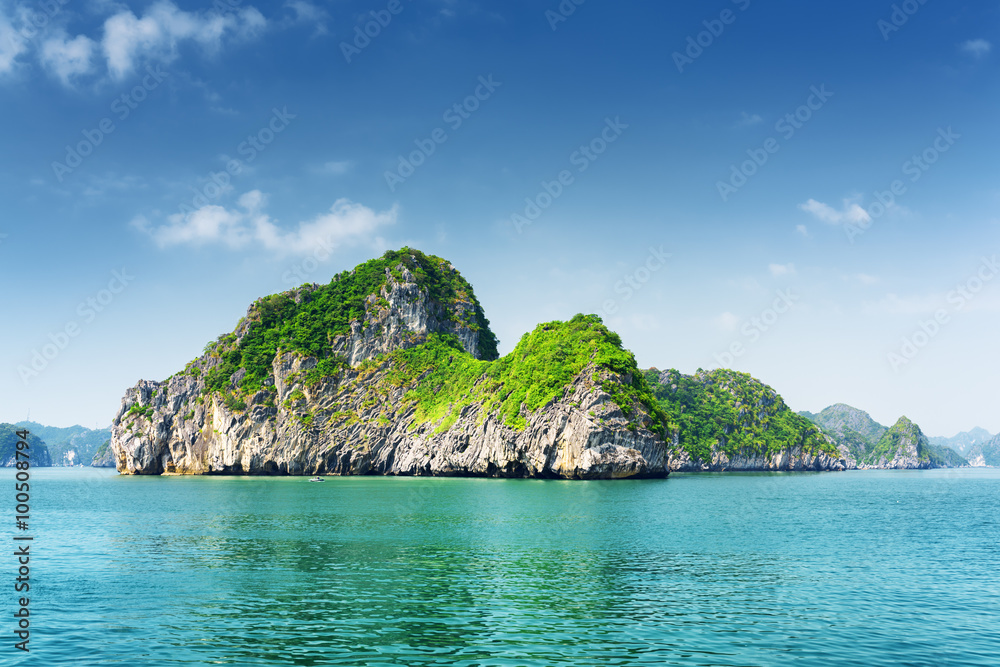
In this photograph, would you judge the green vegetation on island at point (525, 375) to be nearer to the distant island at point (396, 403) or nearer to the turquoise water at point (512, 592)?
the distant island at point (396, 403)

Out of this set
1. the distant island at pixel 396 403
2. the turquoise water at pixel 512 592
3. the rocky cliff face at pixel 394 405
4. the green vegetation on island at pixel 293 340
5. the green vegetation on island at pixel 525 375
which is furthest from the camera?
the green vegetation on island at pixel 293 340

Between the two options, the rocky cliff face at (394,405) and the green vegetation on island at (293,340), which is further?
the green vegetation on island at (293,340)

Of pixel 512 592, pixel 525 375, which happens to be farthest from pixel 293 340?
pixel 512 592

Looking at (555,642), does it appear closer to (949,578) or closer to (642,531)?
(949,578)

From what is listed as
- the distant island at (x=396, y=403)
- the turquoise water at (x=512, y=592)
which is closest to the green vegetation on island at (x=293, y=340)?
the distant island at (x=396, y=403)

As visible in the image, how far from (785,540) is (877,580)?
14274 mm

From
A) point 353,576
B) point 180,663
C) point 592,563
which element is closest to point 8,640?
point 180,663

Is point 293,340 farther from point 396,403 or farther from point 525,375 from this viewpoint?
point 525,375

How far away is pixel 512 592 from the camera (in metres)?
29.0

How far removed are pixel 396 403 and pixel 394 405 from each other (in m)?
0.74

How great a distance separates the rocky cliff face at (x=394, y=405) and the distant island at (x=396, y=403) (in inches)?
13.7

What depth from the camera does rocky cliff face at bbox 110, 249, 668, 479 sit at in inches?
5167

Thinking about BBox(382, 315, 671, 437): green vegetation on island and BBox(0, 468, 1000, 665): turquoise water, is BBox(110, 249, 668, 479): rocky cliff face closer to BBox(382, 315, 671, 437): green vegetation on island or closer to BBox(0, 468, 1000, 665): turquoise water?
BBox(382, 315, 671, 437): green vegetation on island

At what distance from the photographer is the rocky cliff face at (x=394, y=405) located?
131250 mm
